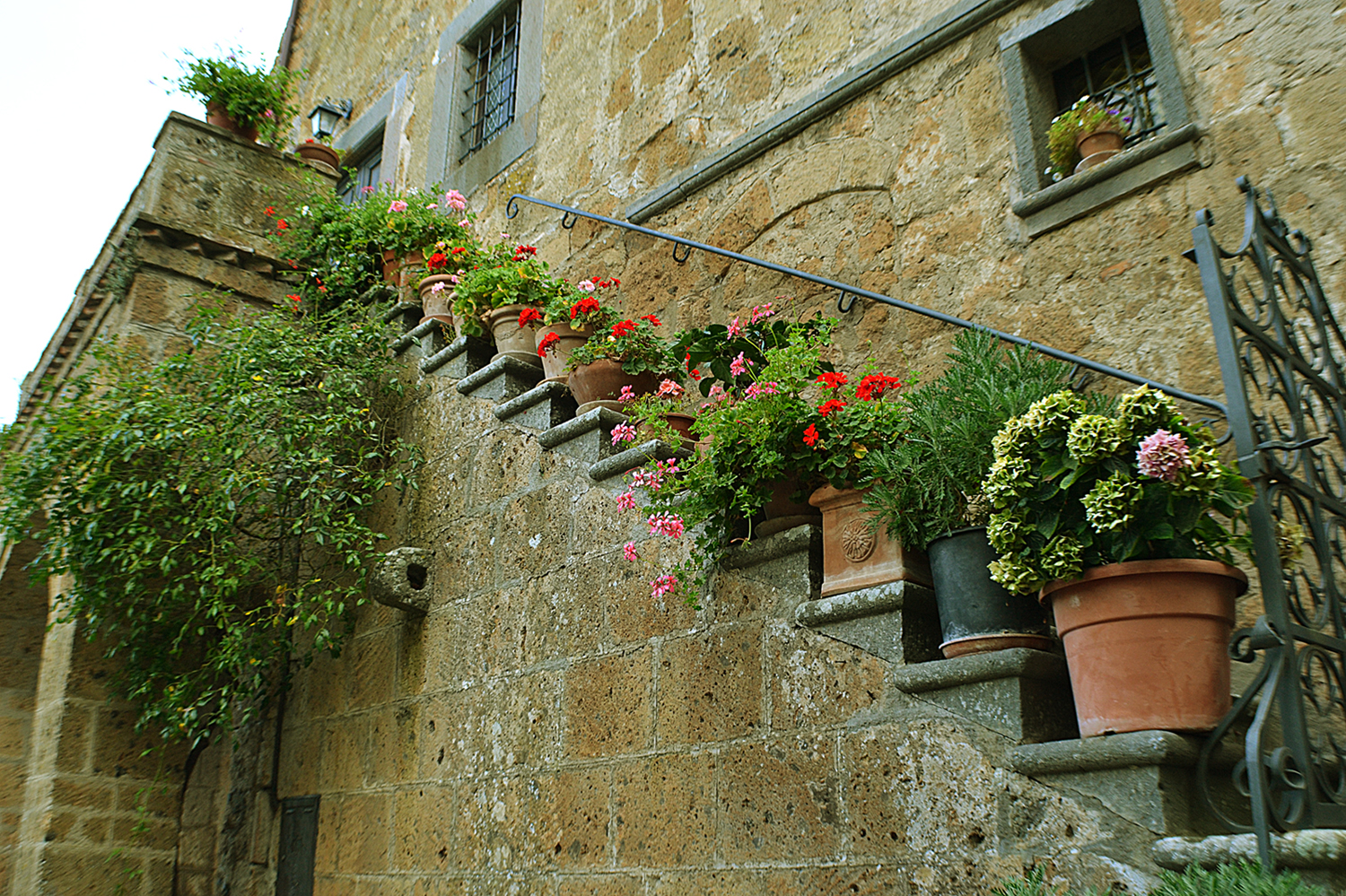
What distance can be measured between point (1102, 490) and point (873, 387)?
0.85 m

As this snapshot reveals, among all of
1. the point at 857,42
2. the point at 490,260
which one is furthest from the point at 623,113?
the point at 857,42

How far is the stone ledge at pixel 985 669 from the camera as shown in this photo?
2.10 m

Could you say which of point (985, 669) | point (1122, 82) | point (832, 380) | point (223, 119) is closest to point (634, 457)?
point (832, 380)

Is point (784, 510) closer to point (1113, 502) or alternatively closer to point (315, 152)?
point (1113, 502)

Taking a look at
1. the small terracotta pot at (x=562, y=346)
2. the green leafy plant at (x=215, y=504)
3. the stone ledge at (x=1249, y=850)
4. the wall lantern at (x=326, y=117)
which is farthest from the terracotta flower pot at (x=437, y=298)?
the wall lantern at (x=326, y=117)

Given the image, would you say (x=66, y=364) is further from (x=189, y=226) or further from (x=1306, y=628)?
(x=1306, y=628)

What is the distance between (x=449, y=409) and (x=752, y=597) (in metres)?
2.04

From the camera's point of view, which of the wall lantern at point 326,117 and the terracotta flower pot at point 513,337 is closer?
the terracotta flower pot at point 513,337

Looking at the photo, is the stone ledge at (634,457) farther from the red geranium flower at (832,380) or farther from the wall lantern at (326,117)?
the wall lantern at (326,117)

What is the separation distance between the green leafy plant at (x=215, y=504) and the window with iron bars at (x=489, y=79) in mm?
2924

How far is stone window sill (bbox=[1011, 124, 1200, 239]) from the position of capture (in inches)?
128

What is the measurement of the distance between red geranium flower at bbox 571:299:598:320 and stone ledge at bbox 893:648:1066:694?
2.05 m

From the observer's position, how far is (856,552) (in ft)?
8.30

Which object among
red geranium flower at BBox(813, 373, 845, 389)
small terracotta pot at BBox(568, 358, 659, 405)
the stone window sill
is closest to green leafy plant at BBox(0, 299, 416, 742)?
small terracotta pot at BBox(568, 358, 659, 405)
